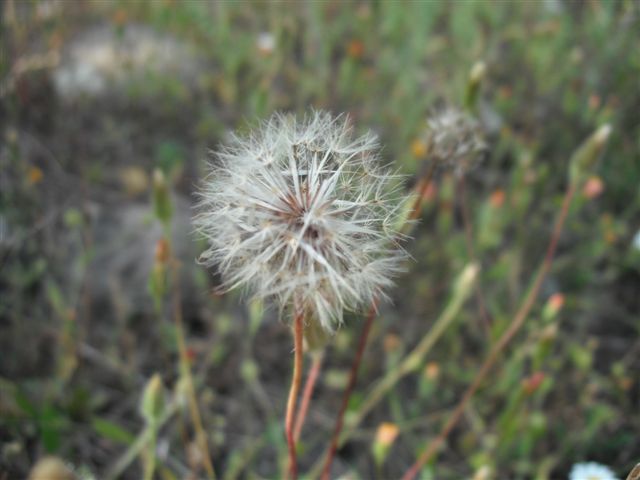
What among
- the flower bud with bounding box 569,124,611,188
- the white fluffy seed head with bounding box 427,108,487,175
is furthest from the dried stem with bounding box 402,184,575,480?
the white fluffy seed head with bounding box 427,108,487,175

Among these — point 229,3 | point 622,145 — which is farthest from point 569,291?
point 229,3

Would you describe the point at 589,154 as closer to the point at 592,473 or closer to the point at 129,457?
the point at 592,473

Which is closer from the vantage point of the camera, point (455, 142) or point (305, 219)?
point (305, 219)

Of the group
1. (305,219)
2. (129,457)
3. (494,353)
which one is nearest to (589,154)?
(494,353)

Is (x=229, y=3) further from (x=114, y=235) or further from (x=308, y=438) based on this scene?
(x=308, y=438)

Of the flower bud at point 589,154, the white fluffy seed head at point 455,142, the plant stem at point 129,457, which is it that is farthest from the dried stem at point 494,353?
the plant stem at point 129,457

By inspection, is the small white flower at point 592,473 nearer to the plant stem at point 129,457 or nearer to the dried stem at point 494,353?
the dried stem at point 494,353
